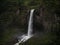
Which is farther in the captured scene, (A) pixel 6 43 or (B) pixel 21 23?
(B) pixel 21 23

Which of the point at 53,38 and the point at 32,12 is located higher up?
the point at 32,12

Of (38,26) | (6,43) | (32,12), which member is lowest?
(6,43)

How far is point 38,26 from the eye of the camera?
20.6m

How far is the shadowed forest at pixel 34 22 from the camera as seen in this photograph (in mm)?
A: 17062

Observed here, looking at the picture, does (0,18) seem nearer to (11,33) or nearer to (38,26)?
(11,33)

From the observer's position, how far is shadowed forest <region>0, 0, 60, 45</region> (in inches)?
672

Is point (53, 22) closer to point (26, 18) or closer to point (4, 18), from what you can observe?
point (26, 18)

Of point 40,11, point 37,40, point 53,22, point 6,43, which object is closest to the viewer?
point 37,40

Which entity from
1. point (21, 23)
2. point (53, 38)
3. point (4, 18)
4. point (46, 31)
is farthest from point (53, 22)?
point (4, 18)

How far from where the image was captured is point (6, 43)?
17.3m

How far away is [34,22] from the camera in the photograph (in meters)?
21.1

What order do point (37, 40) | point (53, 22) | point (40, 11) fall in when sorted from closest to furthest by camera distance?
point (37, 40) → point (53, 22) → point (40, 11)

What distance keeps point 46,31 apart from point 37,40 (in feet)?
11.1

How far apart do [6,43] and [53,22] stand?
560 centimetres
